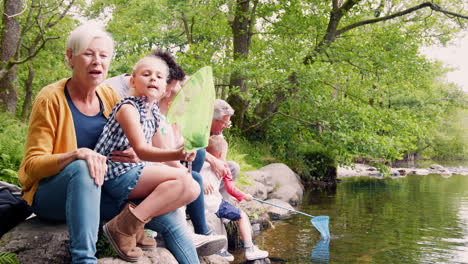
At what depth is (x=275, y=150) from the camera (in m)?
13.1

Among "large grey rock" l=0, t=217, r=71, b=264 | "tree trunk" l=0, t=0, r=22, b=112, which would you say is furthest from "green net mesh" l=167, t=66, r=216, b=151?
"tree trunk" l=0, t=0, r=22, b=112

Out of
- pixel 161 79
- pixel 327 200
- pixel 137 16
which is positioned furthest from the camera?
pixel 137 16

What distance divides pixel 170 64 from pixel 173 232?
1205mm

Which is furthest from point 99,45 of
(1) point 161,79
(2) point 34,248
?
(2) point 34,248

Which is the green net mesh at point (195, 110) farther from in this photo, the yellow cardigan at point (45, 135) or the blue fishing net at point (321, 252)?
the blue fishing net at point (321, 252)

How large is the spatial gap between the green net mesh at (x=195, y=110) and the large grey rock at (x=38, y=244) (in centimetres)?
109

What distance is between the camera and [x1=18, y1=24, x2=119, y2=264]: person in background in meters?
2.09

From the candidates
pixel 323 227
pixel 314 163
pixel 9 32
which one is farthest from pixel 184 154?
pixel 314 163

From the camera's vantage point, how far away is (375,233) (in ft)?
20.8

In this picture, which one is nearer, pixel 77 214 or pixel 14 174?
pixel 77 214

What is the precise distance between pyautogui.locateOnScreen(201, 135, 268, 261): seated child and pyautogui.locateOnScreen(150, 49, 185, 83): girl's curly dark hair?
1174mm

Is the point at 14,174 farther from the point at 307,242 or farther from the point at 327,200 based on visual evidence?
the point at 327,200

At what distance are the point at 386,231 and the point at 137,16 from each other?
1181 cm

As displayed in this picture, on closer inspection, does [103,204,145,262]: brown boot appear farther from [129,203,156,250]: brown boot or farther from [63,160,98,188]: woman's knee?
[63,160,98,188]: woman's knee
